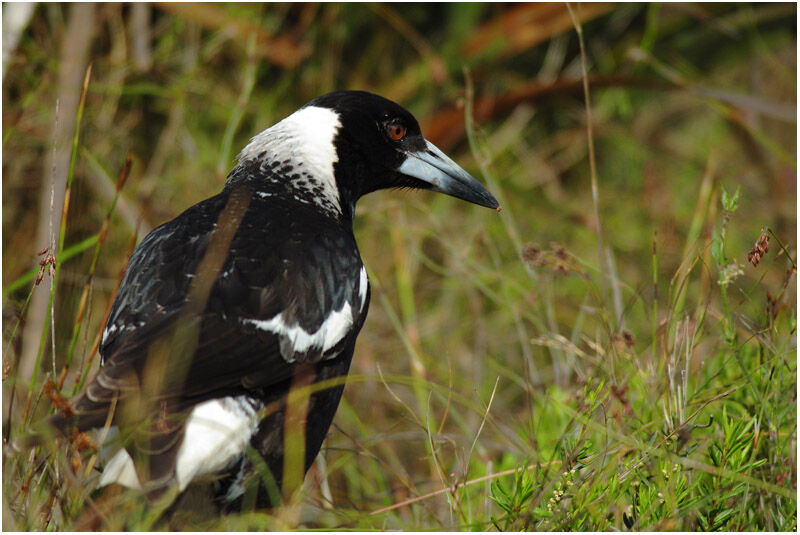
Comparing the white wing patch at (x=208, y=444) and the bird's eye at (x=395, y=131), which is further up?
the bird's eye at (x=395, y=131)

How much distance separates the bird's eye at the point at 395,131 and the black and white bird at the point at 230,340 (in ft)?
1.07

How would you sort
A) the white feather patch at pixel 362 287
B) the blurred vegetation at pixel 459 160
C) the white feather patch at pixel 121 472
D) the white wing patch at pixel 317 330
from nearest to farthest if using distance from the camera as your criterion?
the white feather patch at pixel 121 472 < the white wing patch at pixel 317 330 < the white feather patch at pixel 362 287 < the blurred vegetation at pixel 459 160

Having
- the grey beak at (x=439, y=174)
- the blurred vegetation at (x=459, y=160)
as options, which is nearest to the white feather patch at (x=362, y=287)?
the blurred vegetation at (x=459, y=160)

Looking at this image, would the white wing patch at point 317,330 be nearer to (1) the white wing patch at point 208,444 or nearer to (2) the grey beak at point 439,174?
(1) the white wing patch at point 208,444

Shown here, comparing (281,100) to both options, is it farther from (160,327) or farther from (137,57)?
(160,327)

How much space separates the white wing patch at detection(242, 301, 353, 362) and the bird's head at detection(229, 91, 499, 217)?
18.1 inches

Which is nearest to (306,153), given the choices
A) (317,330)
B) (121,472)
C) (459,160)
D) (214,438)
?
(317,330)

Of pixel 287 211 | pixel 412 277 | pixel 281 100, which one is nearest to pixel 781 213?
pixel 412 277

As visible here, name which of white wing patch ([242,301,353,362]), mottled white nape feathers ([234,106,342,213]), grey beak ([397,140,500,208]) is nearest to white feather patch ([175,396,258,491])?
white wing patch ([242,301,353,362])

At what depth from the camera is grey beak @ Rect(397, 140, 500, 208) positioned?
2664mm

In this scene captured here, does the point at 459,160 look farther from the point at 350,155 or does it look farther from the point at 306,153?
the point at 306,153

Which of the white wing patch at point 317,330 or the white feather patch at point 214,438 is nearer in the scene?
the white feather patch at point 214,438

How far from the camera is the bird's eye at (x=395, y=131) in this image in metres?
2.64

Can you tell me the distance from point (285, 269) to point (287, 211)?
265mm
